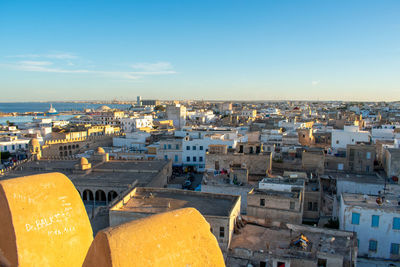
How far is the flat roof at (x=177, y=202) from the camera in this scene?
56.7ft

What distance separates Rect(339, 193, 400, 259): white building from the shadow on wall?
13.8m

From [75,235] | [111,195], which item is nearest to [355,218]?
[75,235]

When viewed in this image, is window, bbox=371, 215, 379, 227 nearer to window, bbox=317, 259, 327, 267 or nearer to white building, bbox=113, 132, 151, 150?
window, bbox=317, 259, 327, 267

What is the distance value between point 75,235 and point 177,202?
414 inches

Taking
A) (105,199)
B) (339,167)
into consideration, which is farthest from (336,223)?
(105,199)

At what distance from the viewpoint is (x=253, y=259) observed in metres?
14.9

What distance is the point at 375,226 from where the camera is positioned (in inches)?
678

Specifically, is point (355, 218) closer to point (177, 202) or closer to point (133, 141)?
point (177, 202)

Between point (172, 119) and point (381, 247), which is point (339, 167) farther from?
point (172, 119)

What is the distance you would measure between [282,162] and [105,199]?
17.4 m

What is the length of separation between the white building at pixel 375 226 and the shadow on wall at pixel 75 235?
45.4 feet

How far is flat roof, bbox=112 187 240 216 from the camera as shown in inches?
681

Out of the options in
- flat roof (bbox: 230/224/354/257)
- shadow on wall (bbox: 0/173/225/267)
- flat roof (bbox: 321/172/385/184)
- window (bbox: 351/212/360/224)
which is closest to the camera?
shadow on wall (bbox: 0/173/225/267)

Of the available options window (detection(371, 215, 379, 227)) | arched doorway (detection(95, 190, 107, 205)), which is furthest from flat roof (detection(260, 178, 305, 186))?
arched doorway (detection(95, 190, 107, 205))
